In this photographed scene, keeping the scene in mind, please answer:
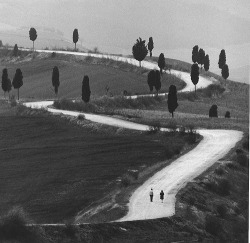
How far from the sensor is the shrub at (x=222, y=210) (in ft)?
136

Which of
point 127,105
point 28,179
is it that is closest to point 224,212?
point 28,179

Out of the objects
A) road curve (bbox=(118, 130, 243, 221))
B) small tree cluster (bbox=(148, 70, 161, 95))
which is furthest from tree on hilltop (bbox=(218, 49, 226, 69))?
road curve (bbox=(118, 130, 243, 221))

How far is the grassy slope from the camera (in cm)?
11425

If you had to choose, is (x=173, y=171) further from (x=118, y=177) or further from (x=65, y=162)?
(x=65, y=162)

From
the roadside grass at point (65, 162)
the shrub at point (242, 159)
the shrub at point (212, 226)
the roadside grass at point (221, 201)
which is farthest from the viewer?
the shrub at point (242, 159)

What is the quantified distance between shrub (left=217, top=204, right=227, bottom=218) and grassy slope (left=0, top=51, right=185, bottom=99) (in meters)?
64.9

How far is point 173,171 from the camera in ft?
161

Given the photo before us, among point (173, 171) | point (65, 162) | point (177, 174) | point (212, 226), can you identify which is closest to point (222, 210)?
point (212, 226)

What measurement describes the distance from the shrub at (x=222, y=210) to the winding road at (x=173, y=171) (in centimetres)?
203

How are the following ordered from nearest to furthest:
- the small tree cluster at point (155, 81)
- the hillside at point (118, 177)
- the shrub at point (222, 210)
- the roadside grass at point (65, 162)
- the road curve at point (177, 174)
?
the hillside at point (118, 177) → the road curve at point (177, 174) → the shrub at point (222, 210) → the roadside grass at point (65, 162) → the small tree cluster at point (155, 81)

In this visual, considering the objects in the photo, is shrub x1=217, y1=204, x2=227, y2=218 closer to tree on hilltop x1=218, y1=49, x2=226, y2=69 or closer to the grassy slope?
the grassy slope

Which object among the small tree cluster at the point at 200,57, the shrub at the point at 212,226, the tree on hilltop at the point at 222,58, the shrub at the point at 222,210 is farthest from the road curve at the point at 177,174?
the tree on hilltop at the point at 222,58

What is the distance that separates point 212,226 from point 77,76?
89885 millimetres

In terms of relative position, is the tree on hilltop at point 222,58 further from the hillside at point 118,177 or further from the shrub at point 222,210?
the shrub at point 222,210
